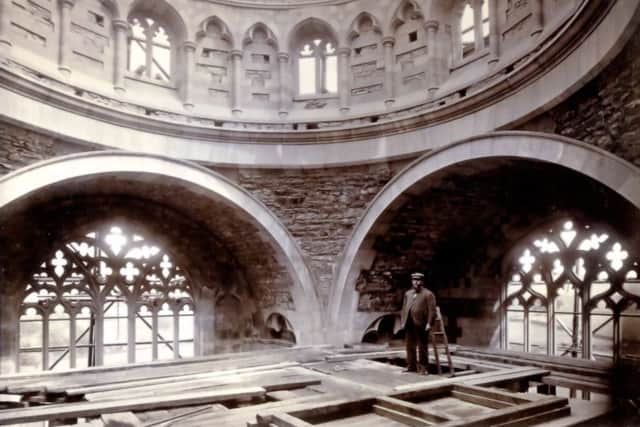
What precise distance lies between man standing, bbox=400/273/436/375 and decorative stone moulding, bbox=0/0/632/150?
2.58 metres

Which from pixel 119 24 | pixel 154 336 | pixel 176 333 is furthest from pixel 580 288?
pixel 119 24

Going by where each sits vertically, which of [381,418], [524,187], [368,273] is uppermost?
[524,187]

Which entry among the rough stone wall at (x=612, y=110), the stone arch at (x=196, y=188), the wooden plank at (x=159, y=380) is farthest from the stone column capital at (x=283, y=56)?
the wooden plank at (x=159, y=380)

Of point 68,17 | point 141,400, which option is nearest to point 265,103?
point 68,17

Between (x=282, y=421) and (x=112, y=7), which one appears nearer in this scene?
(x=282, y=421)

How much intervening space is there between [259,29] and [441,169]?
12.9ft

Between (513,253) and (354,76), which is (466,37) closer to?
(354,76)

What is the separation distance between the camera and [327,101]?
9.01m

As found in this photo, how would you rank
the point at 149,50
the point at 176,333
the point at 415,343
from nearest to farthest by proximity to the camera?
the point at 415,343, the point at 149,50, the point at 176,333

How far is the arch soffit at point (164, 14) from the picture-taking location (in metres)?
8.29

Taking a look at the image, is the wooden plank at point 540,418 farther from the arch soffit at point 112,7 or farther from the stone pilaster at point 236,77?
the arch soffit at point 112,7

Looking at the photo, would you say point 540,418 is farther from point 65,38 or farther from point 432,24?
point 65,38

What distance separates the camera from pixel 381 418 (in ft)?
13.4

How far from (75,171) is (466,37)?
18.9 feet
